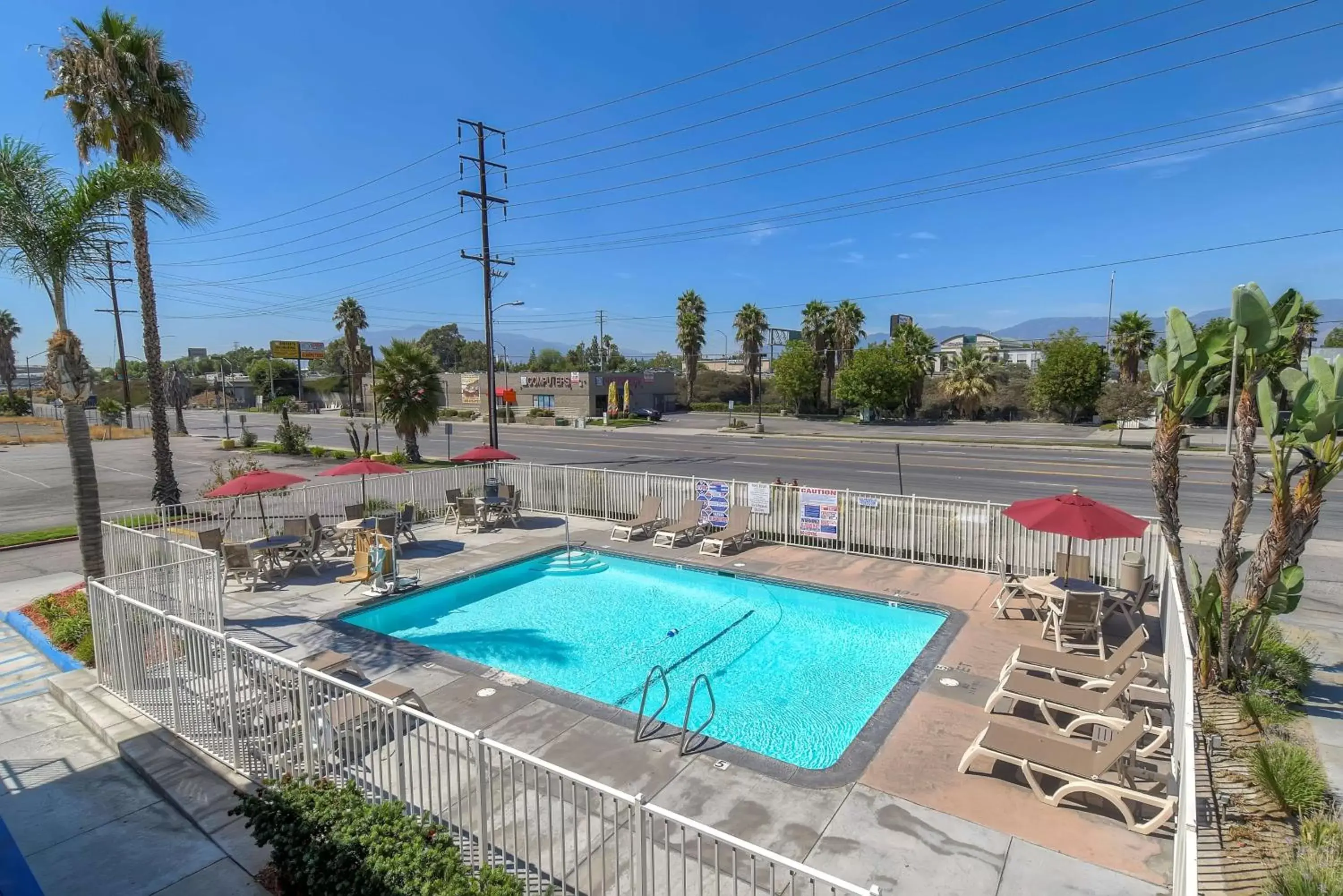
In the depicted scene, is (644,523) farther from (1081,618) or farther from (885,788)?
(885,788)

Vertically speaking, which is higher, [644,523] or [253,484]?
[253,484]

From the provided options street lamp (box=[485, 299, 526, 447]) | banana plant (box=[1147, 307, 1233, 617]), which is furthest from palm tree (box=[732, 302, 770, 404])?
banana plant (box=[1147, 307, 1233, 617])

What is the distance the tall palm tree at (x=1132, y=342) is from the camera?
5412 cm

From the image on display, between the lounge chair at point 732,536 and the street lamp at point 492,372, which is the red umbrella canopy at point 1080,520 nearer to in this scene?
the lounge chair at point 732,536

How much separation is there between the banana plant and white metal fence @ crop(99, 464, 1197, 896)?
2.48 ft

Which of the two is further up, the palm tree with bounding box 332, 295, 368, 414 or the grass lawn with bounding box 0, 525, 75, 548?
the palm tree with bounding box 332, 295, 368, 414

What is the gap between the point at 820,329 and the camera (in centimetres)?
6819

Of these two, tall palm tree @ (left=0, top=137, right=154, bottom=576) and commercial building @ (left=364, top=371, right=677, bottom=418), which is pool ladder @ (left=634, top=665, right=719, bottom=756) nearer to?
tall palm tree @ (left=0, top=137, right=154, bottom=576)

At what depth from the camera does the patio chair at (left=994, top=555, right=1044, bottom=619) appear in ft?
37.1

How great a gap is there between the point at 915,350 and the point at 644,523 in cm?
5027

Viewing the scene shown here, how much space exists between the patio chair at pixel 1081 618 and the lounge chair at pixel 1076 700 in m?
1.69

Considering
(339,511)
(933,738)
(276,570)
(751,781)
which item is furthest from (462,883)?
(339,511)

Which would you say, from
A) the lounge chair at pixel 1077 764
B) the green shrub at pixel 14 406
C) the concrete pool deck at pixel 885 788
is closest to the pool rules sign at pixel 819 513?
the concrete pool deck at pixel 885 788

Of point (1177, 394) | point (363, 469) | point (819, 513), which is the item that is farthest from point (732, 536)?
point (1177, 394)
